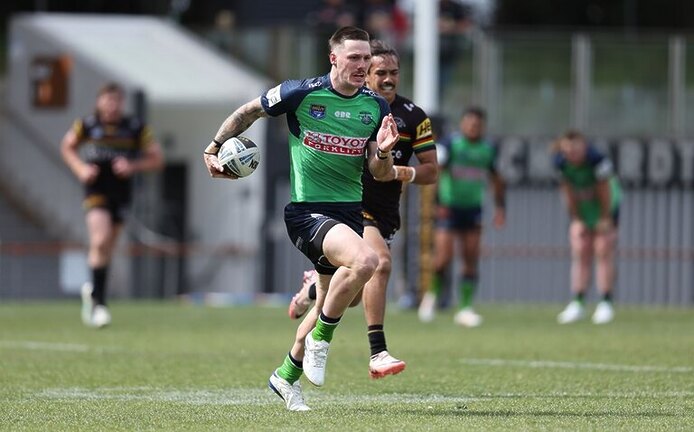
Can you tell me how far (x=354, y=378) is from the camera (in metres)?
10.7

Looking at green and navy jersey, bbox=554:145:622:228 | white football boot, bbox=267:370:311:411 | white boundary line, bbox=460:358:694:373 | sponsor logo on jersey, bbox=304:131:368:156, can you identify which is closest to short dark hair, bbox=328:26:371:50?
sponsor logo on jersey, bbox=304:131:368:156

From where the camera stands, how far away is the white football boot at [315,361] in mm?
8711

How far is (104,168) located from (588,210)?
5872mm

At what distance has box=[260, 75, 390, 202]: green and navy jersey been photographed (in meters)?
9.09

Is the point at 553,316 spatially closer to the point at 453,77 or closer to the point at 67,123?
the point at 453,77

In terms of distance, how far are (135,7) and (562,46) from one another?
36.9 ft

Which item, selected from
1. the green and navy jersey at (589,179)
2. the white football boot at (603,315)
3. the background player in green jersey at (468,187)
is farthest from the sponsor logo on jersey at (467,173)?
the white football boot at (603,315)

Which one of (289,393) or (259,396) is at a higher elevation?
(289,393)

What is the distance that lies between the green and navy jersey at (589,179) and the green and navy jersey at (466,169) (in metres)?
0.91

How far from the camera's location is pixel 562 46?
26000mm

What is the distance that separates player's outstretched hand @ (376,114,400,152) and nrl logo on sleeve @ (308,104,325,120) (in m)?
0.40

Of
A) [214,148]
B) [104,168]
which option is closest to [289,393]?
[214,148]

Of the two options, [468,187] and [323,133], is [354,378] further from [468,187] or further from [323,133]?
[468,187]

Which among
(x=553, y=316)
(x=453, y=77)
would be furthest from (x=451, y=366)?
(x=453, y=77)
